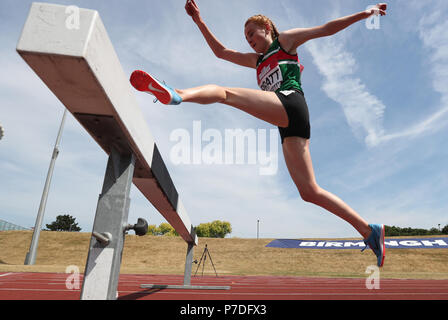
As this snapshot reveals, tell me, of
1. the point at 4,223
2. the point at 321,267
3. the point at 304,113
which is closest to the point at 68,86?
the point at 304,113

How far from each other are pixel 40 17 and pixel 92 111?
0.40 metres

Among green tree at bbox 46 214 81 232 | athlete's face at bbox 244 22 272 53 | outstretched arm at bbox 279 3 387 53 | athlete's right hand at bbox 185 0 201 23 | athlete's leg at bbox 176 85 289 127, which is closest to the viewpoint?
athlete's leg at bbox 176 85 289 127

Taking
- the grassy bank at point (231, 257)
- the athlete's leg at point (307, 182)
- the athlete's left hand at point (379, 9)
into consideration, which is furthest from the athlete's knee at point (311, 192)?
the grassy bank at point (231, 257)

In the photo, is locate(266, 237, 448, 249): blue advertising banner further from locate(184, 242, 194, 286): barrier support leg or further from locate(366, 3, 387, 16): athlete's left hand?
locate(366, 3, 387, 16): athlete's left hand

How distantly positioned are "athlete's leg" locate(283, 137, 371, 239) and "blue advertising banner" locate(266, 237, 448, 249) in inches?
818

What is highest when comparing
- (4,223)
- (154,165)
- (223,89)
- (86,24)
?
(4,223)

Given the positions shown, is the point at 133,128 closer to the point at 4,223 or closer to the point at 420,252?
the point at 420,252

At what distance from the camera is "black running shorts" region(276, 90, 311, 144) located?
6.45ft

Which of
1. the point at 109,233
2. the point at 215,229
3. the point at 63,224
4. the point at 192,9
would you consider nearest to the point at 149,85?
the point at 109,233

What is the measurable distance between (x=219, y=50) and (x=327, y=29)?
1091mm

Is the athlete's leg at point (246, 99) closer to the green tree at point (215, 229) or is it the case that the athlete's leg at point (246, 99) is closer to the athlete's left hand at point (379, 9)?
the athlete's left hand at point (379, 9)

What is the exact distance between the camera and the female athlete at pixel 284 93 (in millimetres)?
1812

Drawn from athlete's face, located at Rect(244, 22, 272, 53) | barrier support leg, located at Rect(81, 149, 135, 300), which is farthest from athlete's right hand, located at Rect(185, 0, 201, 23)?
barrier support leg, located at Rect(81, 149, 135, 300)
